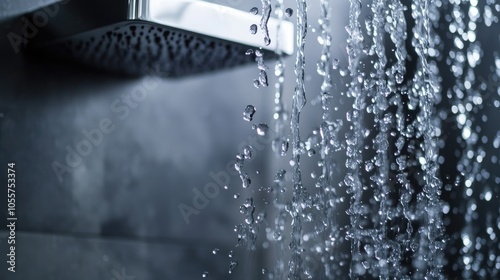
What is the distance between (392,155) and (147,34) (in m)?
0.63

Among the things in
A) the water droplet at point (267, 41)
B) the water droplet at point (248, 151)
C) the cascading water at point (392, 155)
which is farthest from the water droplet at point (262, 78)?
the water droplet at point (267, 41)

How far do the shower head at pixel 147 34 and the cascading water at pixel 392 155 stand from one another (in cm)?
21

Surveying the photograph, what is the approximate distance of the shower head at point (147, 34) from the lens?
35.7 inches

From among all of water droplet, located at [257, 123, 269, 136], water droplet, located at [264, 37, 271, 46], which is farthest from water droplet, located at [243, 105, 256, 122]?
water droplet, located at [264, 37, 271, 46]

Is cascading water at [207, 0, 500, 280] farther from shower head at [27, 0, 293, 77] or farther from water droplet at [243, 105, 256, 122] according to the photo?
shower head at [27, 0, 293, 77]

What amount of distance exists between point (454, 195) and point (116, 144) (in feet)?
2.32

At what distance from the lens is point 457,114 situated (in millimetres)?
1502

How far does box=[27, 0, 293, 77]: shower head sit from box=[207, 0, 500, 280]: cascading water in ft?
0.67

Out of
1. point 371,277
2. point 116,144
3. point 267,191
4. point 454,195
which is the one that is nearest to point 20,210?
point 116,144

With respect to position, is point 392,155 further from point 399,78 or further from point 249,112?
point 249,112

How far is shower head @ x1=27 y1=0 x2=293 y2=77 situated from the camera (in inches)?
35.7

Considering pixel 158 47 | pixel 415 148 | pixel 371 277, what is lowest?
pixel 371 277

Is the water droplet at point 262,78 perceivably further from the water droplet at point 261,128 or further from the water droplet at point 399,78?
the water droplet at point 399,78

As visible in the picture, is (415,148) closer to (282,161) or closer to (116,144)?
(282,161)
